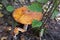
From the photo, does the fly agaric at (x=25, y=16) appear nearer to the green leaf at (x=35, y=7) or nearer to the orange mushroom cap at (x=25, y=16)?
the orange mushroom cap at (x=25, y=16)

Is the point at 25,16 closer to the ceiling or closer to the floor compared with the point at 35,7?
closer to the floor

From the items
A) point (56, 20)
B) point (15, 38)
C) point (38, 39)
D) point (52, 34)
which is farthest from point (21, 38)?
point (56, 20)

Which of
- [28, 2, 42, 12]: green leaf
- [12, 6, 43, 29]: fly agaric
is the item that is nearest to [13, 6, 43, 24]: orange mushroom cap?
[12, 6, 43, 29]: fly agaric

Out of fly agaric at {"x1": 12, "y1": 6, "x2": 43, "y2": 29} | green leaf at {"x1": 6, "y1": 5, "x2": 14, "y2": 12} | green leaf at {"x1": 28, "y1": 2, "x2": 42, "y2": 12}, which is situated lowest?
fly agaric at {"x1": 12, "y1": 6, "x2": 43, "y2": 29}

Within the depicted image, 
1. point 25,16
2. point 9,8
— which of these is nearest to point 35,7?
point 25,16

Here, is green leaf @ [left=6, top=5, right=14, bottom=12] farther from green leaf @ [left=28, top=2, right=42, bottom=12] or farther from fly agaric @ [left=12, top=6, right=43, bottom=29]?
green leaf @ [left=28, top=2, right=42, bottom=12]

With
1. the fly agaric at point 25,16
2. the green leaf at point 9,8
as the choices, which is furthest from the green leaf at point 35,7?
the green leaf at point 9,8

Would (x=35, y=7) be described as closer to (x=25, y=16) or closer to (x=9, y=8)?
(x=25, y=16)

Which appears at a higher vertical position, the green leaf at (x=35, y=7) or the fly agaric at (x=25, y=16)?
the green leaf at (x=35, y=7)

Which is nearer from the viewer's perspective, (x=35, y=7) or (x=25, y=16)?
(x=35, y=7)

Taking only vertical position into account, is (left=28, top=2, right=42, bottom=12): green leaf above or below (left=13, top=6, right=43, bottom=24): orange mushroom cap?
above
